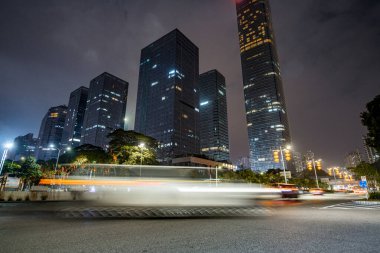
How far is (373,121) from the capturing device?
922 inches

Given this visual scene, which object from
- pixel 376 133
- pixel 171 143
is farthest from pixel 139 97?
pixel 376 133

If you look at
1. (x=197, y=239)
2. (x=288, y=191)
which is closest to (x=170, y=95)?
(x=288, y=191)

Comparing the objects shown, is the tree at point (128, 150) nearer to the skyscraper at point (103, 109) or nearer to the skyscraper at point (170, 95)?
the skyscraper at point (170, 95)

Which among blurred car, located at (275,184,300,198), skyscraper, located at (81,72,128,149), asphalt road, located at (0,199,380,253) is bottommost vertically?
asphalt road, located at (0,199,380,253)

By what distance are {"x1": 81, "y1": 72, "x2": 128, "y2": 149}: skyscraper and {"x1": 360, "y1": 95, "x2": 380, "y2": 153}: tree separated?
535 ft

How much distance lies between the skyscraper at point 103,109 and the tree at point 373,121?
163 meters

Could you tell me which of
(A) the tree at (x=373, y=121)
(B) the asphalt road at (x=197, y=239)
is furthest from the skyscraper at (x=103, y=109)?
(B) the asphalt road at (x=197, y=239)

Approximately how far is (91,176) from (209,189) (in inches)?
338

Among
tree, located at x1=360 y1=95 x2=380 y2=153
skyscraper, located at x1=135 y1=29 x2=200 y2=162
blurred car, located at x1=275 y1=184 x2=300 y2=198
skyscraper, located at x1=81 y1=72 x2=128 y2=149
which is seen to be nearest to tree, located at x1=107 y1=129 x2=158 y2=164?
blurred car, located at x1=275 y1=184 x2=300 y2=198

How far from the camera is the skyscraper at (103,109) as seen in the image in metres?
167

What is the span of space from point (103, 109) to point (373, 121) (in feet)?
582

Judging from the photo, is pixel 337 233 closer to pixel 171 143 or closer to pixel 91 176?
pixel 91 176

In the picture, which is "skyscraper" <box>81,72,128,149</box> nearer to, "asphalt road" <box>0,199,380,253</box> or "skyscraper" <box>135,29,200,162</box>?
"skyscraper" <box>135,29,200,162</box>

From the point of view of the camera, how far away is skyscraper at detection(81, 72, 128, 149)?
16712cm
